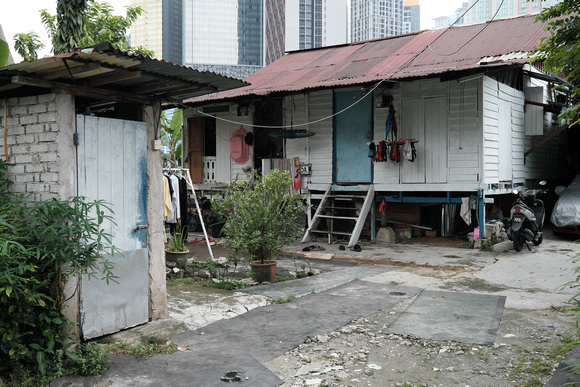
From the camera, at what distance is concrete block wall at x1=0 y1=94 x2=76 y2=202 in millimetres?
4586

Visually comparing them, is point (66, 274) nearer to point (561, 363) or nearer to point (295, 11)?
point (561, 363)

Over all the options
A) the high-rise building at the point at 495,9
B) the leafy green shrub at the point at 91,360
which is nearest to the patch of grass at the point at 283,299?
the leafy green shrub at the point at 91,360

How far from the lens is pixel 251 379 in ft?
13.3

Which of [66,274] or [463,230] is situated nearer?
[66,274]

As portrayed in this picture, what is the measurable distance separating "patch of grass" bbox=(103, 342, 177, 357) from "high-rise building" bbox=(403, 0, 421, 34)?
6173 inches

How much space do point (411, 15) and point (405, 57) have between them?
16975cm

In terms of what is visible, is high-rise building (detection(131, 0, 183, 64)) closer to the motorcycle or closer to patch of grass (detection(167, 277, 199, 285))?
the motorcycle

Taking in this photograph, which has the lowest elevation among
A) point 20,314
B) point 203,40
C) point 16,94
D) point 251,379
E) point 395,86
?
point 251,379

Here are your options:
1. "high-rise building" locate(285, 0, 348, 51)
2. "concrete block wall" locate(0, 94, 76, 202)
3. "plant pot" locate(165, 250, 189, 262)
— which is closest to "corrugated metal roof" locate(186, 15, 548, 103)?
"plant pot" locate(165, 250, 189, 262)

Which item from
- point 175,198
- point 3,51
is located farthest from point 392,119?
point 3,51

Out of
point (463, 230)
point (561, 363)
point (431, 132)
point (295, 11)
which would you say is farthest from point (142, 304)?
point (295, 11)

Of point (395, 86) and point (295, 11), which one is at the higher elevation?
point (295, 11)

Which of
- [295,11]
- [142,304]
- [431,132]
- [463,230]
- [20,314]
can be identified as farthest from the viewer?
[295,11]

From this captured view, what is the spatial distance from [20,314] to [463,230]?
1181 cm
